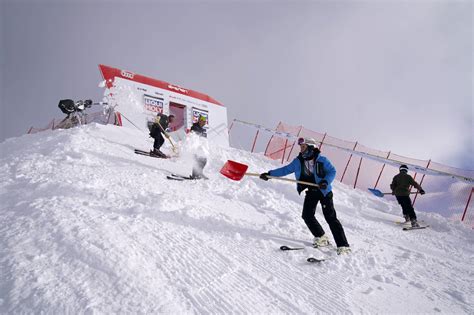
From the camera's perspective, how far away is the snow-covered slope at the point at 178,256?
235cm

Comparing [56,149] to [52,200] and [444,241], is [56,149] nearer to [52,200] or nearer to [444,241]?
[52,200]

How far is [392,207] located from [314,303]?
969 centimetres

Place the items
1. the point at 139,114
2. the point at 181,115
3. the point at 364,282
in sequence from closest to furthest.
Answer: the point at 364,282, the point at 139,114, the point at 181,115

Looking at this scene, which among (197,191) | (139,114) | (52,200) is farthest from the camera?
(139,114)

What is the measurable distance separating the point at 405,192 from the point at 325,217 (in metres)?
5.14

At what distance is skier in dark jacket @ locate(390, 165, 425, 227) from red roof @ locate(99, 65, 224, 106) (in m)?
13.4

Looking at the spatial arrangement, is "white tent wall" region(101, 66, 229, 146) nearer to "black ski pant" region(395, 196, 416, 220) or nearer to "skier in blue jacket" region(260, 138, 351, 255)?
"skier in blue jacket" region(260, 138, 351, 255)

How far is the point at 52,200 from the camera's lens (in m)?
4.02

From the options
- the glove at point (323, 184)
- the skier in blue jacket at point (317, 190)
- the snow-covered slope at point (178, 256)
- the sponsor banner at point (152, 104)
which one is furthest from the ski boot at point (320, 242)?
the sponsor banner at point (152, 104)

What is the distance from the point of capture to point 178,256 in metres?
3.12

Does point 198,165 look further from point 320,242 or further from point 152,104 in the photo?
point 152,104

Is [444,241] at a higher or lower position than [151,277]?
higher

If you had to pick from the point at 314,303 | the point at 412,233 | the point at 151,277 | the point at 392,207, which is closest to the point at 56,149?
the point at 151,277

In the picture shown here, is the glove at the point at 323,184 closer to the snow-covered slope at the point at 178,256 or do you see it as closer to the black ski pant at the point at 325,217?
the black ski pant at the point at 325,217
